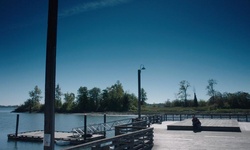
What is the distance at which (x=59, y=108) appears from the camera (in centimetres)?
13100

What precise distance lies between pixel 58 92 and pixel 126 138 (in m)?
134

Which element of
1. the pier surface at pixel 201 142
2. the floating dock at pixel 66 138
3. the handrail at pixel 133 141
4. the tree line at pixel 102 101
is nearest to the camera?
the handrail at pixel 133 141

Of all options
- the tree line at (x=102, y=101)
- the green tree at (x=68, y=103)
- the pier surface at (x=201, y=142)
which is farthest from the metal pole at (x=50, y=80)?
the green tree at (x=68, y=103)

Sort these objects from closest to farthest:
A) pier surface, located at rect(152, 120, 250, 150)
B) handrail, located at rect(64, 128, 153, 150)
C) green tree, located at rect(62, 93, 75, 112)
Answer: handrail, located at rect(64, 128, 153, 150), pier surface, located at rect(152, 120, 250, 150), green tree, located at rect(62, 93, 75, 112)

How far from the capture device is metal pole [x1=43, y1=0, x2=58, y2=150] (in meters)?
4.70

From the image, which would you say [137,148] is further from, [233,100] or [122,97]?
[122,97]

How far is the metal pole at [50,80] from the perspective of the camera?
4.70 meters

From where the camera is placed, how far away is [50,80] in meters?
4.84

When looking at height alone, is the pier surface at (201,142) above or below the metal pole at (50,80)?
below

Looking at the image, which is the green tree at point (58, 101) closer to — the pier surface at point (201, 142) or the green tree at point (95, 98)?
the green tree at point (95, 98)

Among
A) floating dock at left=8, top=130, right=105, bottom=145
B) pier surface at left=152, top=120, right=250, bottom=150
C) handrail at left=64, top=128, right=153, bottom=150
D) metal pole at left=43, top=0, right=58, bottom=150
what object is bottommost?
floating dock at left=8, top=130, right=105, bottom=145

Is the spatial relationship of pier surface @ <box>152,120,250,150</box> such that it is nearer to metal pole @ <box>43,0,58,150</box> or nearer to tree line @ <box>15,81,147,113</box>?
metal pole @ <box>43,0,58,150</box>

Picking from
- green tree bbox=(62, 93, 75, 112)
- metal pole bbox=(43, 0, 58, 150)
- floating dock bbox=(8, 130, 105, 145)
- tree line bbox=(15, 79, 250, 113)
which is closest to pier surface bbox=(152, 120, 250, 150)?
metal pole bbox=(43, 0, 58, 150)

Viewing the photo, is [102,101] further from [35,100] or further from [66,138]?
[66,138]
